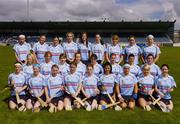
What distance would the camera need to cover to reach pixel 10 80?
978 cm

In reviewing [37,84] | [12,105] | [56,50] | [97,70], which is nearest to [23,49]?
[56,50]

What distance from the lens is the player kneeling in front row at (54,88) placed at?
30.6 ft

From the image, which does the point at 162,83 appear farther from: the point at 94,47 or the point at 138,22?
the point at 138,22

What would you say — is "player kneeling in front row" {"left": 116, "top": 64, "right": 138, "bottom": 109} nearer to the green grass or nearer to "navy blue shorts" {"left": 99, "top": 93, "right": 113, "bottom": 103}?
"navy blue shorts" {"left": 99, "top": 93, "right": 113, "bottom": 103}

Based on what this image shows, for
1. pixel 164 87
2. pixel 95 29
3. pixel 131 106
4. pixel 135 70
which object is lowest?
pixel 131 106

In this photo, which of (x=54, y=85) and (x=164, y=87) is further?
(x=164, y=87)

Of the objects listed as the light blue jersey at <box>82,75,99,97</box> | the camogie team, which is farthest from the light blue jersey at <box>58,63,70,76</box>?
the light blue jersey at <box>82,75,99,97</box>

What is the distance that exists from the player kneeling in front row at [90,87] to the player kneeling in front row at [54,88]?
0.57m

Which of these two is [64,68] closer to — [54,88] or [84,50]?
[54,88]

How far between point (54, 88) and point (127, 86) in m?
1.79

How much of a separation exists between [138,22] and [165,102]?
6106 centimetres

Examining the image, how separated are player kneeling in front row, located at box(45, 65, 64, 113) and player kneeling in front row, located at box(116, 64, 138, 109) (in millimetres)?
1403

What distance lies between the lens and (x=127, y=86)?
9.57 metres

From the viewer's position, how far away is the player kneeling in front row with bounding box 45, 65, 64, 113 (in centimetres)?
934
